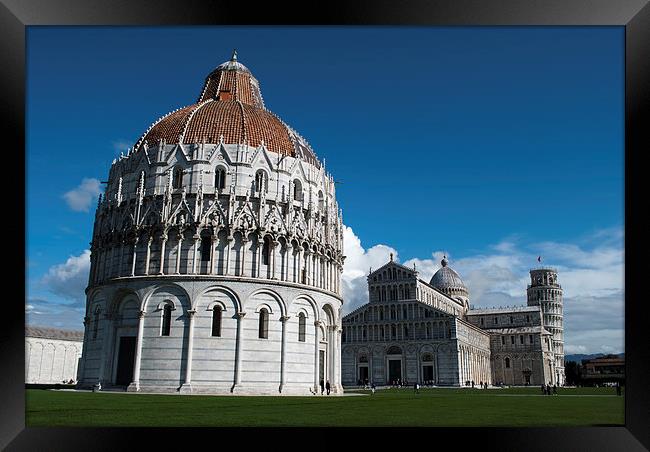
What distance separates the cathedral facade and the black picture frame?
7302 centimetres

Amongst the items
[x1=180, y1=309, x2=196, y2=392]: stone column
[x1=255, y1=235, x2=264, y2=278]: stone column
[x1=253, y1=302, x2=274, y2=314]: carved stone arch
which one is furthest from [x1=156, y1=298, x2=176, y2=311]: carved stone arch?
[x1=255, y1=235, x2=264, y2=278]: stone column

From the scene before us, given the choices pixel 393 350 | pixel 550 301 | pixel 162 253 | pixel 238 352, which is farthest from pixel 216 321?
pixel 550 301

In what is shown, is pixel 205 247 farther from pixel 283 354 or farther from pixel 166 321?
pixel 283 354

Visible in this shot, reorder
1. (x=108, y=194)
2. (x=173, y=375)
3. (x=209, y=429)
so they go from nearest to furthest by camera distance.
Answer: (x=209, y=429)
(x=173, y=375)
(x=108, y=194)

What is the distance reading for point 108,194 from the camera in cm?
A: 4197

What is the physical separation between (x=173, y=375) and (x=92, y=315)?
8557mm

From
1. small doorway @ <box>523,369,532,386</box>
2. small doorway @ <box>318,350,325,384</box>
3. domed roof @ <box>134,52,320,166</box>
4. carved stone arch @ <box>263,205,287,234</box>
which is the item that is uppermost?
domed roof @ <box>134,52,320,166</box>

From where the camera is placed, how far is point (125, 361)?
36.1m

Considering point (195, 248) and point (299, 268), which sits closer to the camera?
point (195, 248)

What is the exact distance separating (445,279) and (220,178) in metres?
86.3

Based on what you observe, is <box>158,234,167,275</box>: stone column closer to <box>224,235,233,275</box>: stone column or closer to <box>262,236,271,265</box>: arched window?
<box>224,235,233,275</box>: stone column

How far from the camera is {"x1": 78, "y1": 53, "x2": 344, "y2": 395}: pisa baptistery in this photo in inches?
1383
